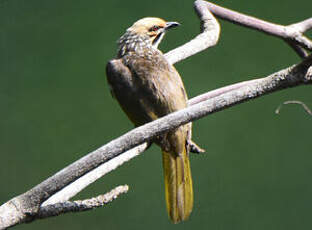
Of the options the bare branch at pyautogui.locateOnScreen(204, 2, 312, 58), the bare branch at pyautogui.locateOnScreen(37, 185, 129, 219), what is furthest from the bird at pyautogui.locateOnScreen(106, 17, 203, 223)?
the bare branch at pyautogui.locateOnScreen(37, 185, 129, 219)

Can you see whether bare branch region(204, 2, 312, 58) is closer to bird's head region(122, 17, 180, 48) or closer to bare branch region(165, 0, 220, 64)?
bare branch region(165, 0, 220, 64)

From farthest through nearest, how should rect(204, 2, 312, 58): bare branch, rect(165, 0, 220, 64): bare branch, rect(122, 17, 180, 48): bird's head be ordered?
rect(122, 17, 180, 48): bird's head < rect(165, 0, 220, 64): bare branch < rect(204, 2, 312, 58): bare branch

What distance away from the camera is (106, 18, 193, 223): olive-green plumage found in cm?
224

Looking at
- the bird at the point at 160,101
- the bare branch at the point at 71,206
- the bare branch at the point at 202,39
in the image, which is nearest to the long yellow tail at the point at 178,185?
the bird at the point at 160,101

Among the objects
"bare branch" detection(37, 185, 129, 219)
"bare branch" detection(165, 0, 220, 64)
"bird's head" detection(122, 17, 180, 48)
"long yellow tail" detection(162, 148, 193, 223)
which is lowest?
"long yellow tail" detection(162, 148, 193, 223)

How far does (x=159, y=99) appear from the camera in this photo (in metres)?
2.33

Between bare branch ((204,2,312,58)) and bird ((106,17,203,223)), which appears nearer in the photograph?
bare branch ((204,2,312,58))

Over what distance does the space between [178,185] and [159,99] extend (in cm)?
37

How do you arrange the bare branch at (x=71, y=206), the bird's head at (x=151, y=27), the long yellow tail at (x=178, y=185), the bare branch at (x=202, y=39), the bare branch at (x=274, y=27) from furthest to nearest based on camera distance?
the bird's head at (x=151, y=27) → the bare branch at (x=202, y=39) → the long yellow tail at (x=178, y=185) → the bare branch at (x=274, y=27) → the bare branch at (x=71, y=206)

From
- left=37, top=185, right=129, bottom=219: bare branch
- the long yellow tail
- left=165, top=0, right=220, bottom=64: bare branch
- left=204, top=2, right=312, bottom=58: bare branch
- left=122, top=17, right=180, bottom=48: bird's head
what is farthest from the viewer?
left=122, top=17, right=180, bottom=48: bird's head

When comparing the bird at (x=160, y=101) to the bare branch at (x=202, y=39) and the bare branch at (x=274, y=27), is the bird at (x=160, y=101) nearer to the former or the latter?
the bare branch at (x=202, y=39)

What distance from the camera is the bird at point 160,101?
88.1 inches

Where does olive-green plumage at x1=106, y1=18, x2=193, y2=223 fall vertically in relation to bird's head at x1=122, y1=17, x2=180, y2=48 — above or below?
below

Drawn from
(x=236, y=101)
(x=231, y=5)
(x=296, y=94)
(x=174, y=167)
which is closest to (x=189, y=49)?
(x=174, y=167)
